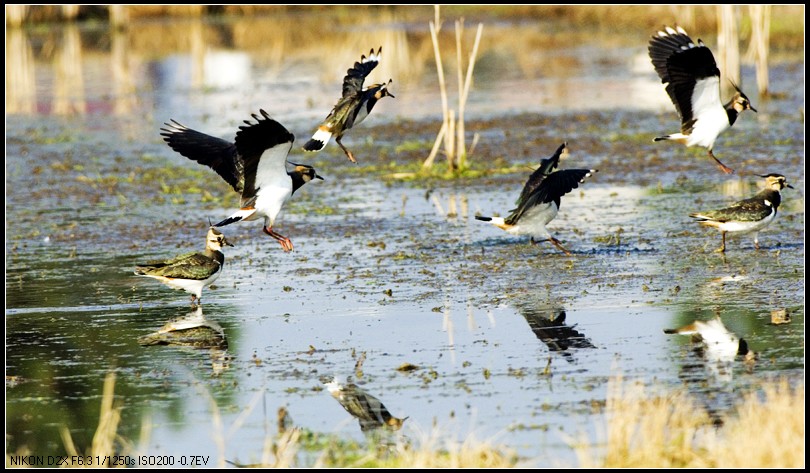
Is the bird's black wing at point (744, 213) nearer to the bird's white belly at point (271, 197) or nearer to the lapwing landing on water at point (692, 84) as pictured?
the lapwing landing on water at point (692, 84)

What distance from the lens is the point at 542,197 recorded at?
11641 mm

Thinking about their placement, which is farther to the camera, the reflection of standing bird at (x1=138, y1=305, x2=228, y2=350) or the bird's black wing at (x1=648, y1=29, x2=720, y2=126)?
Answer: the bird's black wing at (x1=648, y1=29, x2=720, y2=126)

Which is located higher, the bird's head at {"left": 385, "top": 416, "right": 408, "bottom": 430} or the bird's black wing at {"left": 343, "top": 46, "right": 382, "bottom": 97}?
the bird's black wing at {"left": 343, "top": 46, "right": 382, "bottom": 97}

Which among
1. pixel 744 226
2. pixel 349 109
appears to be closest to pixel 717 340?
pixel 744 226

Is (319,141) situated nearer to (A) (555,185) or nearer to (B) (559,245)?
(A) (555,185)

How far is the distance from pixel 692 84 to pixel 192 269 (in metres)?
5.34

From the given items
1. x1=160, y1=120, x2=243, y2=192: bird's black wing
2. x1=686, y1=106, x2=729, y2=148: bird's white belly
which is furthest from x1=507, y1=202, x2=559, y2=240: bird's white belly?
x1=160, y1=120, x2=243, y2=192: bird's black wing

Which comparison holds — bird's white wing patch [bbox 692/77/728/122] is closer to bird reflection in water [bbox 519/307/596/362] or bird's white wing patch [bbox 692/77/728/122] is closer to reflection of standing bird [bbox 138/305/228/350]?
bird reflection in water [bbox 519/307/596/362]

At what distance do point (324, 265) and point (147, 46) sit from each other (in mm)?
32659

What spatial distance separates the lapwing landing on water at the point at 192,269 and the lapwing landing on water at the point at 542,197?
2.55 m

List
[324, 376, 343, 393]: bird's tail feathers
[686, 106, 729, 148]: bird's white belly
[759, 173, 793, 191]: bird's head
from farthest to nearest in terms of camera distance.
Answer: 1. [686, 106, 729, 148]: bird's white belly
2. [759, 173, 793, 191]: bird's head
3. [324, 376, 343, 393]: bird's tail feathers

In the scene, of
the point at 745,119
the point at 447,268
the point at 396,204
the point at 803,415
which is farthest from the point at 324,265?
the point at 745,119

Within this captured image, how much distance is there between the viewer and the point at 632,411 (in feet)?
21.6

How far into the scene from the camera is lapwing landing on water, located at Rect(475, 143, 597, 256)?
1160 cm
